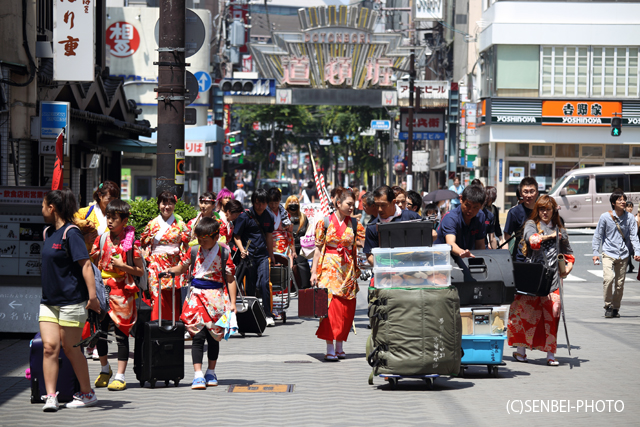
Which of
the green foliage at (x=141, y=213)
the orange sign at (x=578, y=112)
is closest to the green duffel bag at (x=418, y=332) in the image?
the green foliage at (x=141, y=213)

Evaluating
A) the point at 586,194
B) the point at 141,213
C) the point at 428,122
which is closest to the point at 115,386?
the point at 141,213

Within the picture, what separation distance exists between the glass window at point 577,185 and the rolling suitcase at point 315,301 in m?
21.0

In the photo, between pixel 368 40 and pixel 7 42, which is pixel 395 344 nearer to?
pixel 7 42

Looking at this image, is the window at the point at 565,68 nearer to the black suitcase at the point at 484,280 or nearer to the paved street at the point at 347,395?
the paved street at the point at 347,395

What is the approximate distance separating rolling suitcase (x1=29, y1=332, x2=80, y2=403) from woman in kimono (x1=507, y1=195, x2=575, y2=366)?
15.6 ft

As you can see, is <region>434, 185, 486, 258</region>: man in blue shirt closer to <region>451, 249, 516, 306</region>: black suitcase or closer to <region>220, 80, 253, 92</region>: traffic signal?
<region>451, 249, 516, 306</region>: black suitcase

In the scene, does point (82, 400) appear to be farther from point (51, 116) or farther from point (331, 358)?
point (51, 116)

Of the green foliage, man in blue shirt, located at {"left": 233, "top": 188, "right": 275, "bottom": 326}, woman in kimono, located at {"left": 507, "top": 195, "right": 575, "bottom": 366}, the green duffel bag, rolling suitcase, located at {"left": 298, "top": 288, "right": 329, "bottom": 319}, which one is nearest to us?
the green duffel bag

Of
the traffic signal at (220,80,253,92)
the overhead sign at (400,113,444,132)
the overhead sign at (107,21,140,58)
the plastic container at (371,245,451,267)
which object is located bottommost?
the plastic container at (371,245,451,267)

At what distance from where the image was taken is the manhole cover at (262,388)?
26.7 feet

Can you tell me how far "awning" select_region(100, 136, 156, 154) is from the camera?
72.5ft

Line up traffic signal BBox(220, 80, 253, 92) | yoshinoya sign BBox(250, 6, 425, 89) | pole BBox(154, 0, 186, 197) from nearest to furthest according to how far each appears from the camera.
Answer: pole BBox(154, 0, 186, 197), traffic signal BBox(220, 80, 253, 92), yoshinoya sign BBox(250, 6, 425, 89)

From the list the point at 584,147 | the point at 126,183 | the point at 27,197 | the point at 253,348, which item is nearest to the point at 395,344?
the point at 253,348

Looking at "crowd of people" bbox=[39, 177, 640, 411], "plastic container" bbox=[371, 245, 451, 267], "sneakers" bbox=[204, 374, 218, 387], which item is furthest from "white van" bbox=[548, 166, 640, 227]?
"sneakers" bbox=[204, 374, 218, 387]
